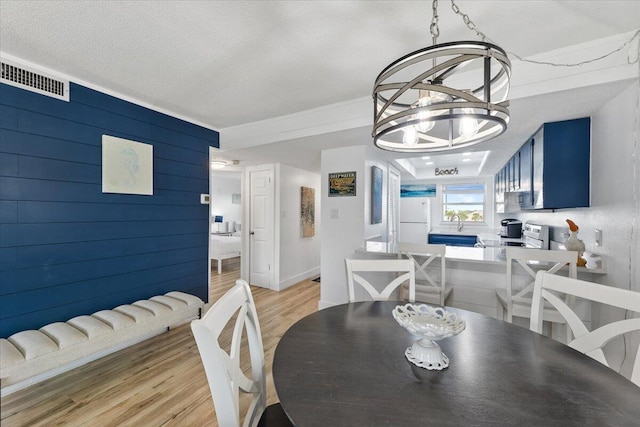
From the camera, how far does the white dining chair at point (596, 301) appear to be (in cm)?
108

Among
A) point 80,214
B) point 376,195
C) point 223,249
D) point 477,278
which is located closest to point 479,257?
point 477,278

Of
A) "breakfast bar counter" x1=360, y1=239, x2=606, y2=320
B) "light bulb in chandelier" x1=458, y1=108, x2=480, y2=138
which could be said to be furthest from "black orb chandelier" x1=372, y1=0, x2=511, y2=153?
"breakfast bar counter" x1=360, y1=239, x2=606, y2=320

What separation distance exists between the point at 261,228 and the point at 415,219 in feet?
12.7

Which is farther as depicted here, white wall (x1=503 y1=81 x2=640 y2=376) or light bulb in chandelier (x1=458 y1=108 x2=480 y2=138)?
white wall (x1=503 y1=81 x2=640 y2=376)

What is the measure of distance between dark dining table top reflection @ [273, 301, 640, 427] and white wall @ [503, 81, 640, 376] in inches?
48.1

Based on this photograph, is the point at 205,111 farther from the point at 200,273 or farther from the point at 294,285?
the point at 294,285

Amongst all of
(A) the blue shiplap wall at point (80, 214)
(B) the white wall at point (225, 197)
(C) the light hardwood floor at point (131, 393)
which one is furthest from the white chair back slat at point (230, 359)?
(B) the white wall at point (225, 197)

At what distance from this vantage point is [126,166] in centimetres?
258

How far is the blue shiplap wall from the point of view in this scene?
77.7 inches

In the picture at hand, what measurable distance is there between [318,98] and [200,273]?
8.03 ft

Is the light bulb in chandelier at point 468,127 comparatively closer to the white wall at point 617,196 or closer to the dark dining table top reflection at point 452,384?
the dark dining table top reflection at point 452,384

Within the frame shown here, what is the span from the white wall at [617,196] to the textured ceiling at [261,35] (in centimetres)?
37

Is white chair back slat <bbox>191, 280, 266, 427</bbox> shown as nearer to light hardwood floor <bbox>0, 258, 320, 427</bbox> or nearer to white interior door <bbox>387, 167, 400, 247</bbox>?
light hardwood floor <bbox>0, 258, 320, 427</bbox>

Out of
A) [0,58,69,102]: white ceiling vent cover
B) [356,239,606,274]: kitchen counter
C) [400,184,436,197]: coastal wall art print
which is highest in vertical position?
[0,58,69,102]: white ceiling vent cover
